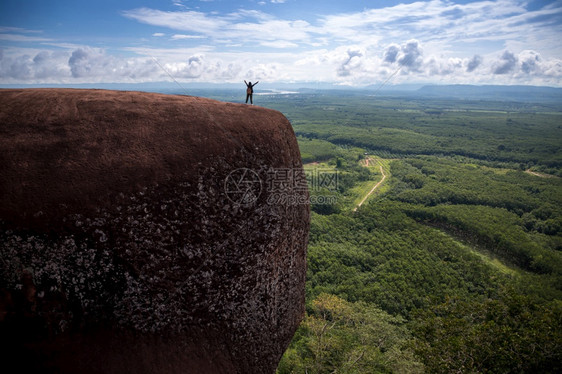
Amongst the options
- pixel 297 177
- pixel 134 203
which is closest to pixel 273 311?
pixel 297 177

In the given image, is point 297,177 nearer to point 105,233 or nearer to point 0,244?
point 105,233

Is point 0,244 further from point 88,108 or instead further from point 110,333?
point 88,108

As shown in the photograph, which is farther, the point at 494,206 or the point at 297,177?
the point at 494,206

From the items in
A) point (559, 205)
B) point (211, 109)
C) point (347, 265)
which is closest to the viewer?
point (211, 109)

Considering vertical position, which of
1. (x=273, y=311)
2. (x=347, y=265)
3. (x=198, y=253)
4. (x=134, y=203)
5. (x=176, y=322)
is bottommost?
(x=347, y=265)

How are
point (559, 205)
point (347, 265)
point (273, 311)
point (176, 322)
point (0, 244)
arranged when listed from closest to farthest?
point (0, 244) < point (176, 322) < point (273, 311) < point (347, 265) < point (559, 205)

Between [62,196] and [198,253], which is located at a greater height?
[62,196]
